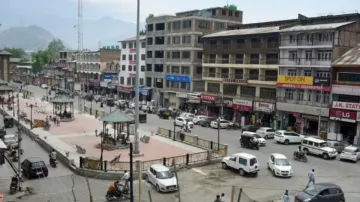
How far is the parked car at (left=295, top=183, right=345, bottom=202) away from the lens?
20.7m

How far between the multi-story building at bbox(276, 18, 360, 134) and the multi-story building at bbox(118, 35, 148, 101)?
38.6 meters

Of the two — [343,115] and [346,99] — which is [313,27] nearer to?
[346,99]

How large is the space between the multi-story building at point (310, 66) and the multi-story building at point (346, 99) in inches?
33.6

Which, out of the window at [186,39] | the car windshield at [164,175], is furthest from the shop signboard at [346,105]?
the window at [186,39]

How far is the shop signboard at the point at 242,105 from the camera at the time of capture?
2154 inches

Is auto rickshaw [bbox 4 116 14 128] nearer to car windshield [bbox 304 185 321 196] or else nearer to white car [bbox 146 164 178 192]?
white car [bbox 146 164 178 192]

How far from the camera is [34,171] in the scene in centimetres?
2645

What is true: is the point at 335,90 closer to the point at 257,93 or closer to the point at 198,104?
the point at 257,93

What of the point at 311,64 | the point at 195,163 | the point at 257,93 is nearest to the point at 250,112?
the point at 257,93

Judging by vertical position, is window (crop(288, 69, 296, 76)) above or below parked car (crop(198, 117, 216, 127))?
above

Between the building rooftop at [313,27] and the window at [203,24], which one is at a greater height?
the window at [203,24]

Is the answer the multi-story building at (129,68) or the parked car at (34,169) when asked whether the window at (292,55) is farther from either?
the multi-story building at (129,68)

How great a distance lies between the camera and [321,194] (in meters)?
20.9

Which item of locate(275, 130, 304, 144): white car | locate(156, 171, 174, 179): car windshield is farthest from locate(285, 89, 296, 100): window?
locate(156, 171, 174, 179): car windshield
